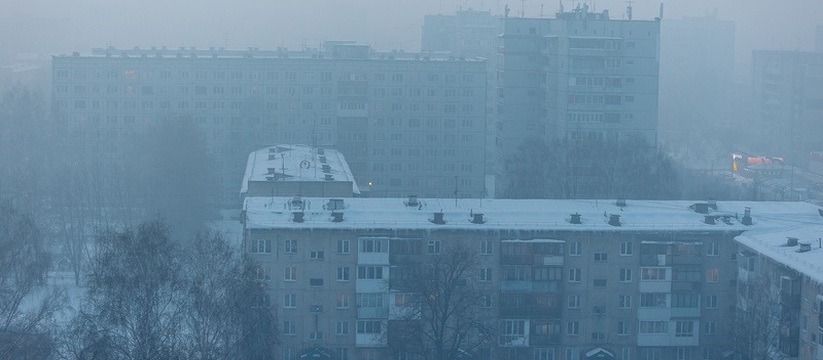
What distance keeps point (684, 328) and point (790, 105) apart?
19586mm

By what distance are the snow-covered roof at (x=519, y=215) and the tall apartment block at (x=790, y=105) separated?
16.8 meters

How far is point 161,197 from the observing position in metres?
20.2

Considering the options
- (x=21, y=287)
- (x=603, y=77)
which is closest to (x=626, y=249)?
(x=21, y=287)

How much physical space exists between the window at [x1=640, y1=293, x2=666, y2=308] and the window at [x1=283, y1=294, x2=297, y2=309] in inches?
134

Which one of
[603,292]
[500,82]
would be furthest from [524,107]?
[603,292]

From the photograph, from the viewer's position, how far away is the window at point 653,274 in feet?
44.8

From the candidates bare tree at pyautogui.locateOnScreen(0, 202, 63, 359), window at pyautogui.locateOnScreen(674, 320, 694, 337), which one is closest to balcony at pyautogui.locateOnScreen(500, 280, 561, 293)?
window at pyautogui.locateOnScreen(674, 320, 694, 337)

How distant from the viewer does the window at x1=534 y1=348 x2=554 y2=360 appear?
44.8ft

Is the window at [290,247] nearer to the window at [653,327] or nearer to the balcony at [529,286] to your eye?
the balcony at [529,286]

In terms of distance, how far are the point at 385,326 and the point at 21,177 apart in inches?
300

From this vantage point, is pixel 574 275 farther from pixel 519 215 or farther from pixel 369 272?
pixel 369 272

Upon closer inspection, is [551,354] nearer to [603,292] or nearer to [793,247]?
[603,292]

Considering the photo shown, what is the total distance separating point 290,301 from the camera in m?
13.4

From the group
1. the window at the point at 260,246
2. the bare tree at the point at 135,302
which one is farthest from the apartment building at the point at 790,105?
the bare tree at the point at 135,302
